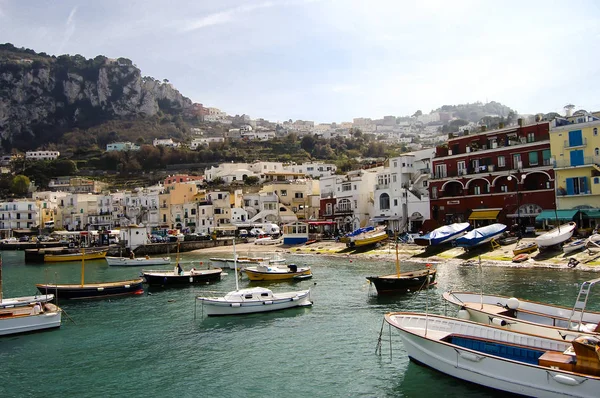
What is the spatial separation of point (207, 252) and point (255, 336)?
52117mm

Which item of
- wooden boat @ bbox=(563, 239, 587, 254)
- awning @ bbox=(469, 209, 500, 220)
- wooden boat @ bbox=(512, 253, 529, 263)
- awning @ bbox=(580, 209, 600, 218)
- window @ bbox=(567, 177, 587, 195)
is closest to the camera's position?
wooden boat @ bbox=(563, 239, 587, 254)

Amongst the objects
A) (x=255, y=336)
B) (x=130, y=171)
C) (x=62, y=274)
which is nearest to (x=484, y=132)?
(x=255, y=336)

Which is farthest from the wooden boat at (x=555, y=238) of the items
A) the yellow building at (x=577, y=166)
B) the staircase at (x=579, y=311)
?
the staircase at (x=579, y=311)

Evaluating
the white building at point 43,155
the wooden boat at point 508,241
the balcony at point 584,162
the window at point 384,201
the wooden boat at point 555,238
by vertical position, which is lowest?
the wooden boat at point 508,241

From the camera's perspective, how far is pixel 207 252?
76.9 meters

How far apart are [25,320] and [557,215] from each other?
51668 millimetres

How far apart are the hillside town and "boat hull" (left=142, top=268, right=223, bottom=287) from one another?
3560cm

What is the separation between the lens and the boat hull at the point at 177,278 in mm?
44406

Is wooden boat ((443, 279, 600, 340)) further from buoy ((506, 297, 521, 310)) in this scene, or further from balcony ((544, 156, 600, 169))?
balcony ((544, 156, 600, 169))

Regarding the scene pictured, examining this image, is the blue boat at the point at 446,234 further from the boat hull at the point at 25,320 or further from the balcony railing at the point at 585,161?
the boat hull at the point at 25,320

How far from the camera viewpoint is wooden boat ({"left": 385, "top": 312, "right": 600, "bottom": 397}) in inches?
591

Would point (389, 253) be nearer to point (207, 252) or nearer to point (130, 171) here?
point (207, 252)

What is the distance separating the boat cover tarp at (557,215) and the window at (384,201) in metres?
24.5

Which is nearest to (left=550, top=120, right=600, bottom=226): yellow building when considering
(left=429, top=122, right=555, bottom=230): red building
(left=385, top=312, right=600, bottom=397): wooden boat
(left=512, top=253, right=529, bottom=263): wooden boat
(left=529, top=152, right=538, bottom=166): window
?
(left=429, top=122, right=555, bottom=230): red building
